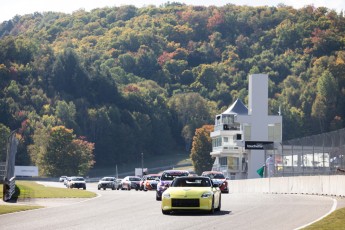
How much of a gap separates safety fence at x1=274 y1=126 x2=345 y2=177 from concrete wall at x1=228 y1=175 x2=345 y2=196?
93 centimetres

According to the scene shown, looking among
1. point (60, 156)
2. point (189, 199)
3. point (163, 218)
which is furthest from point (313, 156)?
point (60, 156)

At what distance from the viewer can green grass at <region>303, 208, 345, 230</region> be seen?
24453mm

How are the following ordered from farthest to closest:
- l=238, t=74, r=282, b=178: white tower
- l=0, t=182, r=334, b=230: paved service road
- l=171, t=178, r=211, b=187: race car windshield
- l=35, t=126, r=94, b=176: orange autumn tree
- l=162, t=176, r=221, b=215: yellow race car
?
l=35, t=126, r=94, b=176: orange autumn tree < l=238, t=74, r=282, b=178: white tower < l=171, t=178, r=211, b=187: race car windshield < l=162, t=176, r=221, b=215: yellow race car < l=0, t=182, r=334, b=230: paved service road

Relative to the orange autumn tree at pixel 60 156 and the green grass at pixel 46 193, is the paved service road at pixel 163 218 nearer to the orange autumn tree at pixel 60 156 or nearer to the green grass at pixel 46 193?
the green grass at pixel 46 193

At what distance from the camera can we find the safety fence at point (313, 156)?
49169 millimetres

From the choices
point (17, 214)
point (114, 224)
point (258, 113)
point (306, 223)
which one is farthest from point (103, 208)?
point (258, 113)

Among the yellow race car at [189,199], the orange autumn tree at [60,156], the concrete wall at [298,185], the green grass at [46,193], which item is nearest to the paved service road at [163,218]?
the yellow race car at [189,199]

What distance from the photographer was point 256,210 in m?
32.6

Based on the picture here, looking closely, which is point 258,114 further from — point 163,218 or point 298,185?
point 163,218

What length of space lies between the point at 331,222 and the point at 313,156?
95.6 ft

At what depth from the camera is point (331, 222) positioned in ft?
85.1

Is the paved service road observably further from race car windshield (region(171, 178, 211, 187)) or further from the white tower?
the white tower

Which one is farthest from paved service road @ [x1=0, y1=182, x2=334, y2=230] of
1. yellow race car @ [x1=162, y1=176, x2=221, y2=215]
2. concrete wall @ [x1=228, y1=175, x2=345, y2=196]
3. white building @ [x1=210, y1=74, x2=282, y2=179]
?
white building @ [x1=210, y1=74, x2=282, y2=179]

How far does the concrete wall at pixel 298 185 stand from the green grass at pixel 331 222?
532 inches
